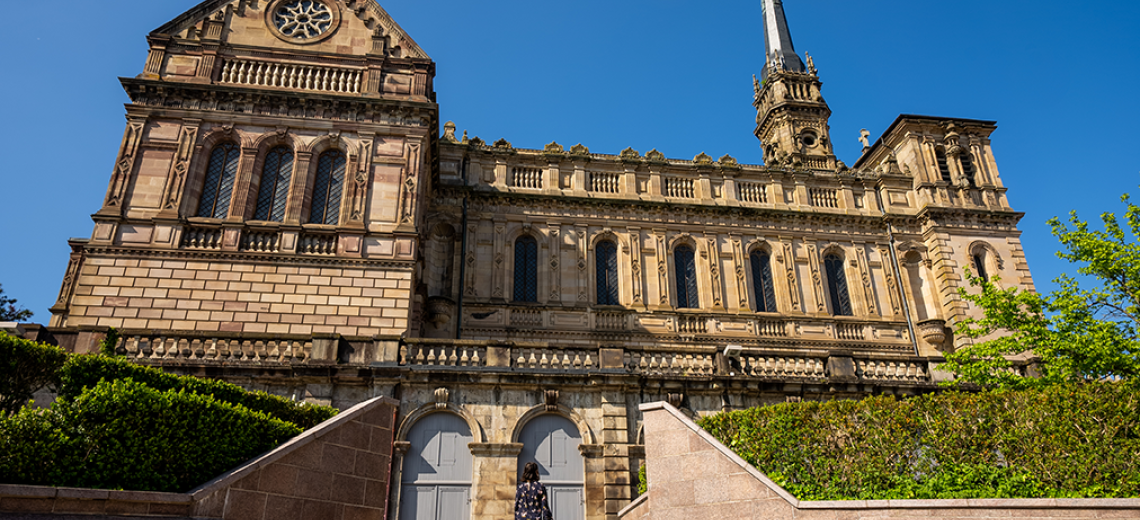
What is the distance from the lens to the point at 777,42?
52.9 meters

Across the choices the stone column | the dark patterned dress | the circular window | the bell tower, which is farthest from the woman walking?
the bell tower

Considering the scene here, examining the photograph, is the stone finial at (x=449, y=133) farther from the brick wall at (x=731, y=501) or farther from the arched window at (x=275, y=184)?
the brick wall at (x=731, y=501)

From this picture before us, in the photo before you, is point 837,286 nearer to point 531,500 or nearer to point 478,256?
point 478,256

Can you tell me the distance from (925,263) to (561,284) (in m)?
17.0

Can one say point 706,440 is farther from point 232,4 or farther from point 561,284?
point 232,4

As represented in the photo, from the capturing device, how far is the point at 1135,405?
1319 centimetres

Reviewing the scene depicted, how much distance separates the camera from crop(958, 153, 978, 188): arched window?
110ft

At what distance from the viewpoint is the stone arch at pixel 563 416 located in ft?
56.1

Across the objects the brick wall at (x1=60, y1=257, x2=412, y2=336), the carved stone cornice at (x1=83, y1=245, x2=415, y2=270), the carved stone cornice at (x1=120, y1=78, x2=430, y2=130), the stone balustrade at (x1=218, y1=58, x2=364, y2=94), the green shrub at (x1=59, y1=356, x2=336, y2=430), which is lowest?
the green shrub at (x1=59, y1=356, x2=336, y2=430)

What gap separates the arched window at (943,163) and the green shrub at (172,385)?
30.7m

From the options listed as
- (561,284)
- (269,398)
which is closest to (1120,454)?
(269,398)

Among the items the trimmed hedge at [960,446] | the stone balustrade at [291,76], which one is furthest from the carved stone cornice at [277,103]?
the trimmed hedge at [960,446]

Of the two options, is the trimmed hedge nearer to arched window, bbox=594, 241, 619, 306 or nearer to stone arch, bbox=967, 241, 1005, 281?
arched window, bbox=594, 241, 619, 306

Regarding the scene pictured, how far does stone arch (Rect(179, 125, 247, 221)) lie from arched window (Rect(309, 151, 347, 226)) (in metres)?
2.70
